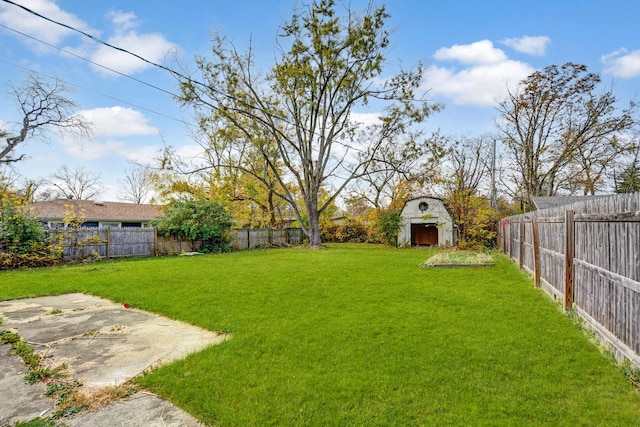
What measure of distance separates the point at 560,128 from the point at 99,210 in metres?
29.4

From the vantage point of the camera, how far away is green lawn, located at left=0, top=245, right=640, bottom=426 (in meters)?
2.47

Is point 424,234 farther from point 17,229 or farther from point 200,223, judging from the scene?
point 17,229

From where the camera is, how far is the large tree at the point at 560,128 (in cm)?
1855

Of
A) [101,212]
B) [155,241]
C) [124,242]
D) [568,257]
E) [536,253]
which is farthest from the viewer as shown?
[101,212]

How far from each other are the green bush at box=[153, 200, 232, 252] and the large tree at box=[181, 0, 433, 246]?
3674 millimetres

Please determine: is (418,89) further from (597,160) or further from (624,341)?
(624,341)

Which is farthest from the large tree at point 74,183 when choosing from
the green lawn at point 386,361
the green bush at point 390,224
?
the green lawn at point 386,361

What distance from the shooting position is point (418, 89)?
18.0 metres

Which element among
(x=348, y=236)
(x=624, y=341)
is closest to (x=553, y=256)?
(x=624, y=341)

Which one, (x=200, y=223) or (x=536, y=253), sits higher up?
(x=200, y=223)

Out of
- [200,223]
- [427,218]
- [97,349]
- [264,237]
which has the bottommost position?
[97,349]

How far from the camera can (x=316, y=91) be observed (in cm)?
1816

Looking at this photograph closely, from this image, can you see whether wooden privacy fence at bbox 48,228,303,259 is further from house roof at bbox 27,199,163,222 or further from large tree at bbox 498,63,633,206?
large tree at bbox 498,63,633,206

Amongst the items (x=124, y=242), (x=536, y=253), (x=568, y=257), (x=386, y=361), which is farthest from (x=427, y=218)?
(x=386, y=361)
